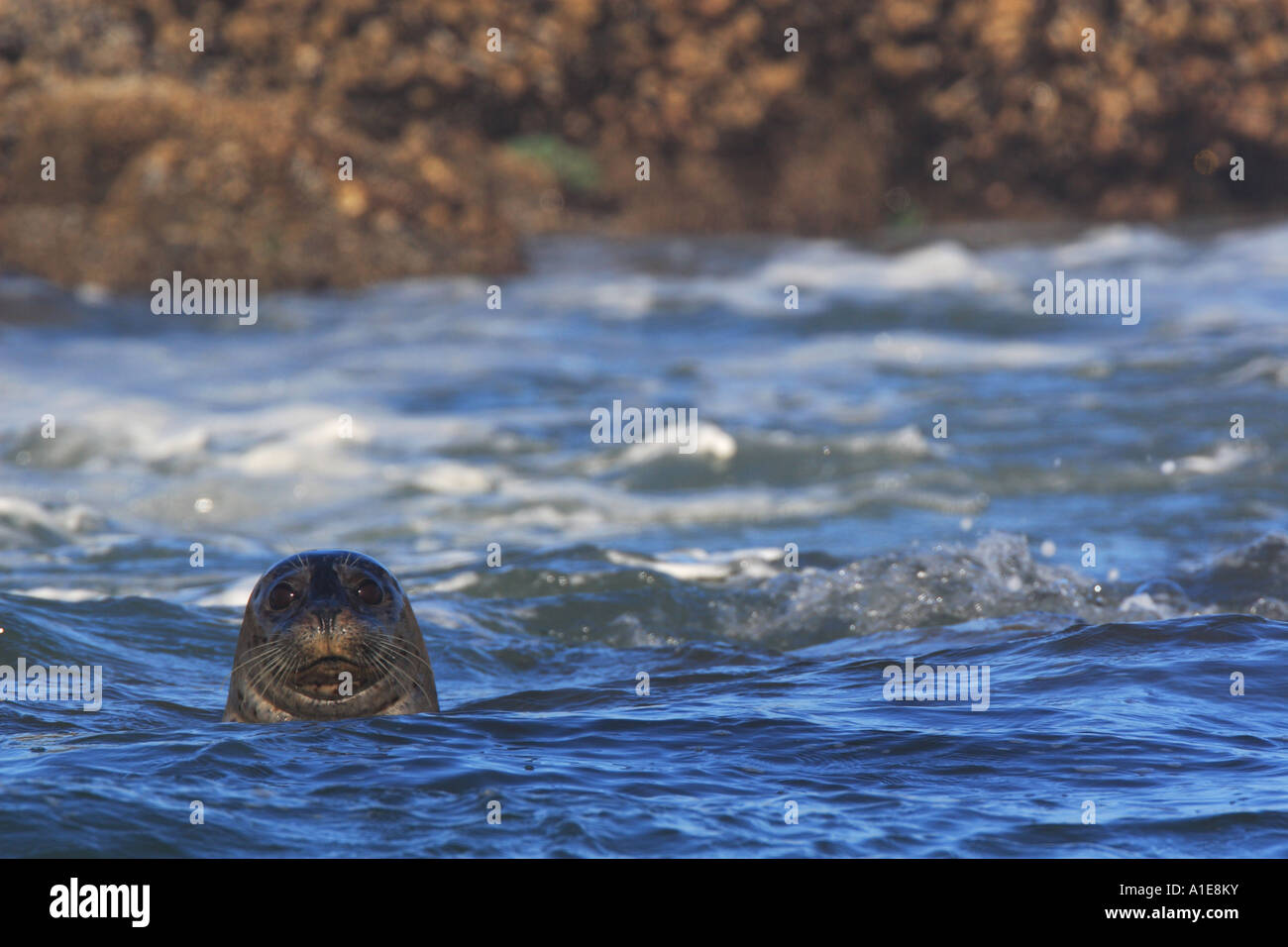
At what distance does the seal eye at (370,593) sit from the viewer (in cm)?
554

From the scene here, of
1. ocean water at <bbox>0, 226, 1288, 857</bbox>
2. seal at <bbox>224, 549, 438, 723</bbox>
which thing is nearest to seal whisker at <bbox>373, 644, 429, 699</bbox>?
seal at <bbox>224, 549, 438, 723</bbox>

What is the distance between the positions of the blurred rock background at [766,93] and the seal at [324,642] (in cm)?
1545

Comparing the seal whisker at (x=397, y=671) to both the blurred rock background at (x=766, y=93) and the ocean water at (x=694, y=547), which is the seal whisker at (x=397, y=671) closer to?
the ocean water at (x=694, y=547)

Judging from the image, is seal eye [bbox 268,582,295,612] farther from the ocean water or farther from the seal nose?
the ocean water

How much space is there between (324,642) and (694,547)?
15.5 feet

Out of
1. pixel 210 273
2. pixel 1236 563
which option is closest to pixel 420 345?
pixel 210 273

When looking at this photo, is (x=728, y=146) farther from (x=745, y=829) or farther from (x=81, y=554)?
(x=745, y=829)

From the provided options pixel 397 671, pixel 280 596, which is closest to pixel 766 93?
pixel 397 671

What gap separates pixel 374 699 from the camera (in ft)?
18.6

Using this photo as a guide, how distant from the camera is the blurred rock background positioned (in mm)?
→ 21906

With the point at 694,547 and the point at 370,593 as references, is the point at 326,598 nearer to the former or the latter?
the point at 370,593

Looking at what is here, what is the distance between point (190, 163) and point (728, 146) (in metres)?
7.11

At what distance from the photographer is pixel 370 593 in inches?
219
